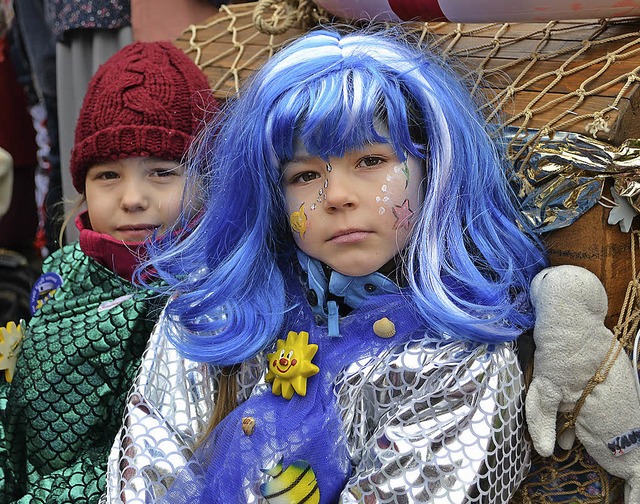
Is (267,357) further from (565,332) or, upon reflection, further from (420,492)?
(565,332)

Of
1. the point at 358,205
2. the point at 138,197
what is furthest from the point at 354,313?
the point at 138,197

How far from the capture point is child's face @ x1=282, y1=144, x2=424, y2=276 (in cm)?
133

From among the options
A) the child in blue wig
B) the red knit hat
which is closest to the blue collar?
the child in blue wig

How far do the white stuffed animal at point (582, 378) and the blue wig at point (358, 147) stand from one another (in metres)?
0.06

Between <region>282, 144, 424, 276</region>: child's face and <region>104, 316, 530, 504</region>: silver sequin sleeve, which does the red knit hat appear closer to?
<region>282, 144, 424, 276</region>: child's face

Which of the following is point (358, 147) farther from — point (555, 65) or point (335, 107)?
point (555, 65)

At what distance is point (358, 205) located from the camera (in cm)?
132

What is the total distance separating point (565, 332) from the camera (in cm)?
125

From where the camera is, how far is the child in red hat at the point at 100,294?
1.61 m

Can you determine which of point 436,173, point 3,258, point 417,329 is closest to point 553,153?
point 436,173

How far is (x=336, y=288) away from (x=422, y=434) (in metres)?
0.28

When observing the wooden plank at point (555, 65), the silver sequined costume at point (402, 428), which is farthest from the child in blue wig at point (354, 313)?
the wooden plank at point (555, 65)

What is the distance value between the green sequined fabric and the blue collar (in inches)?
13.2

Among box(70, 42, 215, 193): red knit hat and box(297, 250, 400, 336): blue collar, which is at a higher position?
box(70, 42, 215, 193): red knit hat
